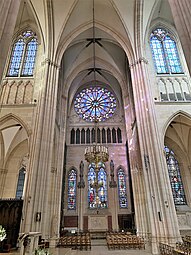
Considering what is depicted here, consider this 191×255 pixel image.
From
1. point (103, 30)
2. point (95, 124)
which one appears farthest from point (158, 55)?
point (95, 124)

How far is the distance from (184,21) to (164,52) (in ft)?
36.3

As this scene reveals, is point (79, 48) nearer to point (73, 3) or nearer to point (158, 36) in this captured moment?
point (73, 3)

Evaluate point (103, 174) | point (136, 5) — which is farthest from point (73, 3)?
point (103, 174)

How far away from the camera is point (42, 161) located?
1155 cm

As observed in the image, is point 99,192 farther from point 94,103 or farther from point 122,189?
point 94,103

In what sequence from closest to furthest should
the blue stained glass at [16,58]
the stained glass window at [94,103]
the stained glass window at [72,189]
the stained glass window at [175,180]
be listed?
the blue stained glass at [16,58] → the stained glass window at [175,180] → the stained glass window at [72,189] → the stained glass window at [94,103]

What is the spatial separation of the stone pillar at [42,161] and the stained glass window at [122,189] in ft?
26.0

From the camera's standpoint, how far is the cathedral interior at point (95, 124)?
1091cm

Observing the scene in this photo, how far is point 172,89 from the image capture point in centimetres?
1450

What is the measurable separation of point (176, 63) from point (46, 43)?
35.1 feet

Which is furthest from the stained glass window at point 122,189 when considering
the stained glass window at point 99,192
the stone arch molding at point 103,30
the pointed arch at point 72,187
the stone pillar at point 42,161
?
the stone arch molding at point 103,30

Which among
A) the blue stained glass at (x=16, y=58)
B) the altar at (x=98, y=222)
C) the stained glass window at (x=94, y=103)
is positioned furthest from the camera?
the stained glass window at (x=94, y=103)

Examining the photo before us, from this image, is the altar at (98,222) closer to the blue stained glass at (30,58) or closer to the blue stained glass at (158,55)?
the blue stained glass at (30,58)

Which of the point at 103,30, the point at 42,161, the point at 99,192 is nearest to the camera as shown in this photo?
the point at 42,161
